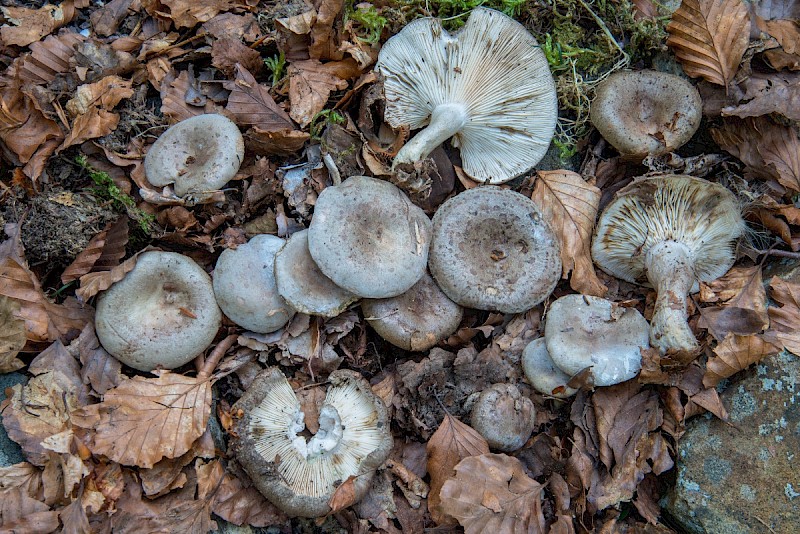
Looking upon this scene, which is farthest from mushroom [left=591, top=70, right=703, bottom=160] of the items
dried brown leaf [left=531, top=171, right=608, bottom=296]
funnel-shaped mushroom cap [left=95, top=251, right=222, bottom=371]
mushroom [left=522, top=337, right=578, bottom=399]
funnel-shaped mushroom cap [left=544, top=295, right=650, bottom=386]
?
funnel-shaped mushroom cap [left=95, top=251, right=222, bottom=371]

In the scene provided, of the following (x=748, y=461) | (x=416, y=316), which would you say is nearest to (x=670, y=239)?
(x=748, y=461)

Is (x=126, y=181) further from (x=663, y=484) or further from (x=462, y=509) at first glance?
(x=663, y=484)

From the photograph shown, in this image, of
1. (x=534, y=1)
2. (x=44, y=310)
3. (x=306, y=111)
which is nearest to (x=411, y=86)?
(x=306, y=111)

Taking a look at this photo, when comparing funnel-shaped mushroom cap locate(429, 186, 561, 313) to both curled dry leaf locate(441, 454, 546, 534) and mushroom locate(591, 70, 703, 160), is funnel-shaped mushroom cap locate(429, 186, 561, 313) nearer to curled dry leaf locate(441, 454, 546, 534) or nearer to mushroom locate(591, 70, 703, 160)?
mushroom locate(591, 70, 703, 160)

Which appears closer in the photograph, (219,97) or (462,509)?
(462,509)

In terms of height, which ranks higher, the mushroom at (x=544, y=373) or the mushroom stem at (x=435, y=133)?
the mushroom stem at (x=435, y=133)

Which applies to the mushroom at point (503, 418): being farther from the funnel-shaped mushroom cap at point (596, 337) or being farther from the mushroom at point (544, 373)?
the funnel-shaped mushroom cap at point (596, 337)

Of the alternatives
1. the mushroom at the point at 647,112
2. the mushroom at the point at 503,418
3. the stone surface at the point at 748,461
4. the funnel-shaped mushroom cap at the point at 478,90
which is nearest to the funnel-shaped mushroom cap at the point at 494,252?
the funnel-shaped mushroom cap at the point at 478,90
